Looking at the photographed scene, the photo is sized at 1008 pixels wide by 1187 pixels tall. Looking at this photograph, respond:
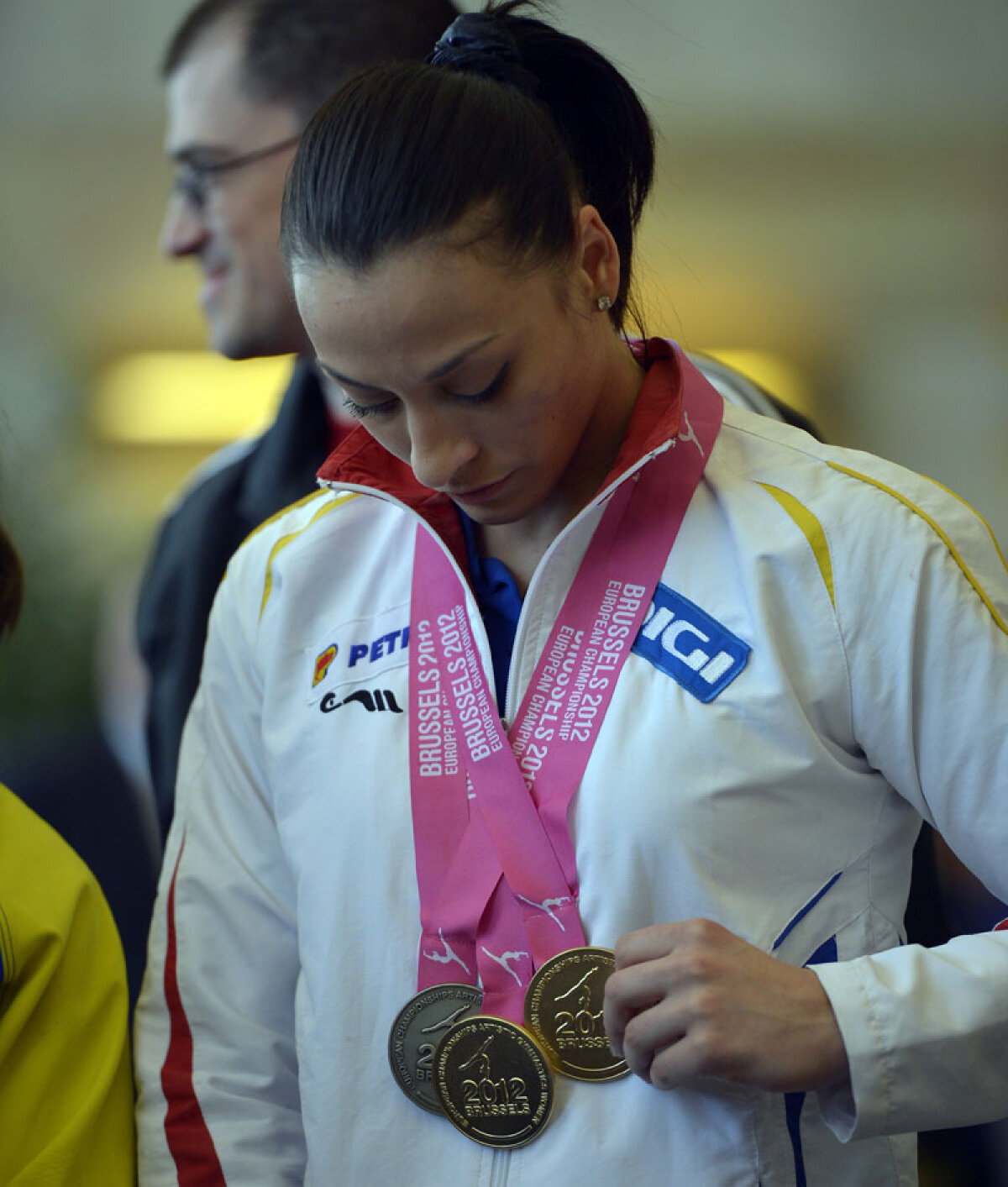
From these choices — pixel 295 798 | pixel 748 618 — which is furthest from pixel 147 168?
pixel 748 618

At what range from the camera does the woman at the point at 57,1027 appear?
101cm

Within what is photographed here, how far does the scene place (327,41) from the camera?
1.56m

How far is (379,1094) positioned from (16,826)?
0.41 meters

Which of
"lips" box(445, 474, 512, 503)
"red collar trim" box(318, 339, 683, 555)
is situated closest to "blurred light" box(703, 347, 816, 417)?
"red collar trim" box(318, 339, 683, 555)

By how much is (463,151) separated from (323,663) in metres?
0.45

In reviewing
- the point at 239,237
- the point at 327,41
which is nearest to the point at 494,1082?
the point at 239,237

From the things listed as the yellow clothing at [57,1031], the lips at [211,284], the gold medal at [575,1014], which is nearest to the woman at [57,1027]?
the yellow clothing at [57,1031]

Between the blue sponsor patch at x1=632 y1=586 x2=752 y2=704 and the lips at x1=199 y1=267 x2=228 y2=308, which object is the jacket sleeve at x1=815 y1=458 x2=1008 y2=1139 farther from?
the lips at x1=199 y1=267 x2=228 y2=308

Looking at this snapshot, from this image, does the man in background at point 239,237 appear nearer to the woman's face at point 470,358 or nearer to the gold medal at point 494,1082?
the woman's face at point 470,358

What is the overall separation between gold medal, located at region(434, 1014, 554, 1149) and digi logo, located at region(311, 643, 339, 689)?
1.05 ft

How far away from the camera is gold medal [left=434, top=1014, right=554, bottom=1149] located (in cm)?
95

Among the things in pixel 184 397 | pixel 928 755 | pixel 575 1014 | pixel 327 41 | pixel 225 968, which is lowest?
pixel 225 968

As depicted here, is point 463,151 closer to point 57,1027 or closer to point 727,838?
point 727,838

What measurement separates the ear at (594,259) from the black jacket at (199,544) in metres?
0.65
